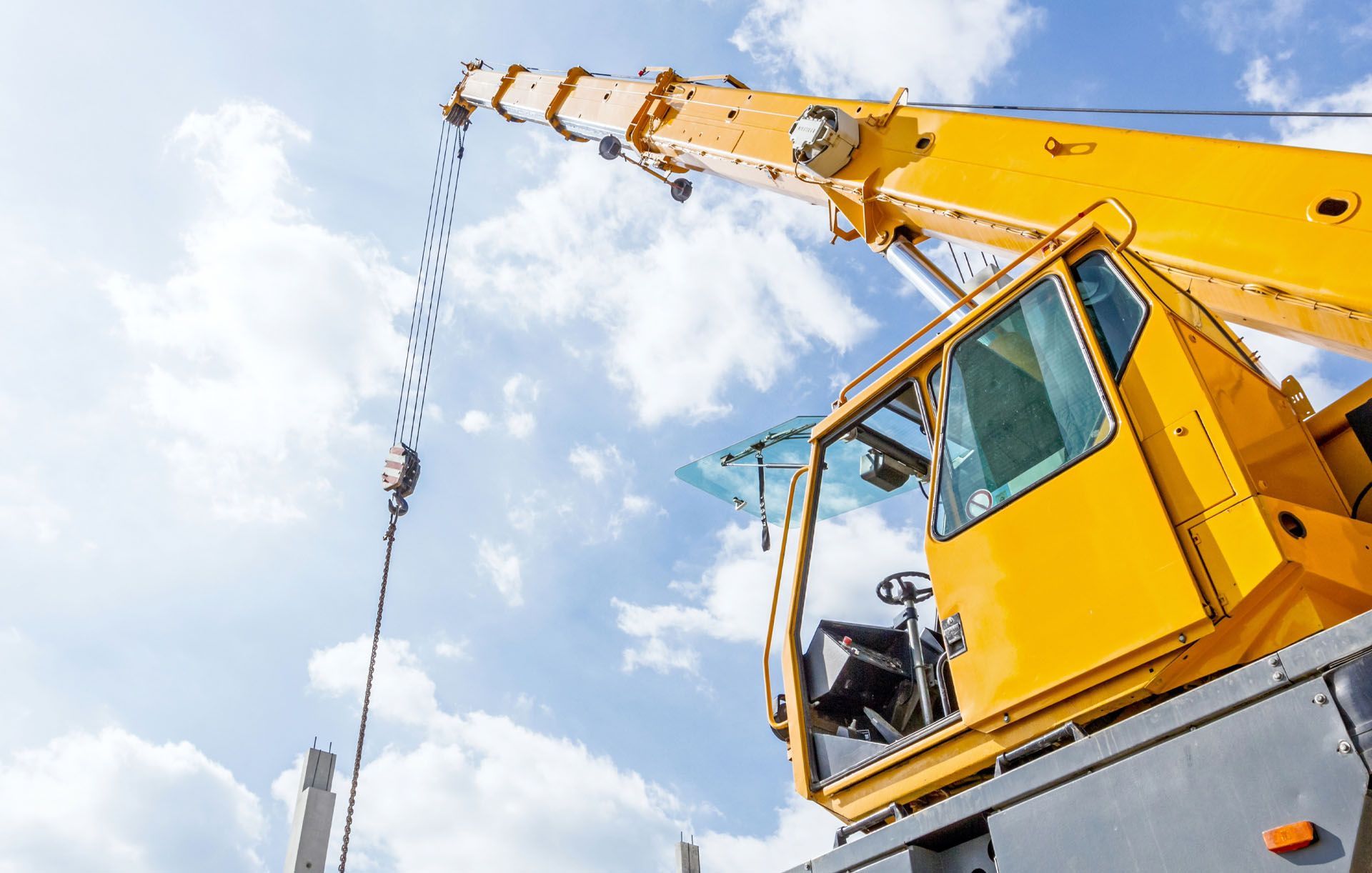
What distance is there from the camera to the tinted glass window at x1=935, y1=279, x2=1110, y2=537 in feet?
11.2

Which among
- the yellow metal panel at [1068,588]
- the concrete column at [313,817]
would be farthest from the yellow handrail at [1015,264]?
the concrete column at [313,817]

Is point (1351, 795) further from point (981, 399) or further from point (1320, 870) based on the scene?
point (981, 399)

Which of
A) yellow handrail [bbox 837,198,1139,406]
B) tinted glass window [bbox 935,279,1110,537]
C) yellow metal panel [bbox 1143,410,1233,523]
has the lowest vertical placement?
yellow metal panel [bbox 1143,410,1233,523]

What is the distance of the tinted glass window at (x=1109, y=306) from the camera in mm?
3385

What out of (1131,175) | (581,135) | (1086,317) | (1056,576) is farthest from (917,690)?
(581,135)

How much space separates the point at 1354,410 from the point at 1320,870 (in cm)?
187

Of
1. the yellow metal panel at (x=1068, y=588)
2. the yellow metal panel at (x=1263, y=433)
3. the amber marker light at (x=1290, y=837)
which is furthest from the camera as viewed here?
the yellow metal panel at (x=1263, y=433)

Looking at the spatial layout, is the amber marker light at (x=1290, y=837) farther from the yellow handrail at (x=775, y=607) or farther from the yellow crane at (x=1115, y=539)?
the yellow handrail at (x=775, y=607)

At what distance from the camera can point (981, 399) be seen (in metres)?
3.80

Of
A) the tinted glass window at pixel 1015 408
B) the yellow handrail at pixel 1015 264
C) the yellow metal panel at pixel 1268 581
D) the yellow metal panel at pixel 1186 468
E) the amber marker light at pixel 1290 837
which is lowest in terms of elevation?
the amber marker light at pixel 1290 837

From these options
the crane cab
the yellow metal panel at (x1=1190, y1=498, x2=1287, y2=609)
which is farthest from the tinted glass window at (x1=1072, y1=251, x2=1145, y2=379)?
the yellow metal panel at (x1=1190, y1=498, x2=1287, y2=609)

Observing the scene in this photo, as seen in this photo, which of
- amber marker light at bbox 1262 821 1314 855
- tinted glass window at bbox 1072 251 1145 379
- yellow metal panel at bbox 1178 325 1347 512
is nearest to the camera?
amber marker light at bbox 1262 821 1314 855

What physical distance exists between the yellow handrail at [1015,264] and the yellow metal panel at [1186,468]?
2.51 feet

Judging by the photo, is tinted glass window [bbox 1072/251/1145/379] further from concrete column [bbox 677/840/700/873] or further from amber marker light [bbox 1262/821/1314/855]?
concrete column [bbox 677/840/700/873]
